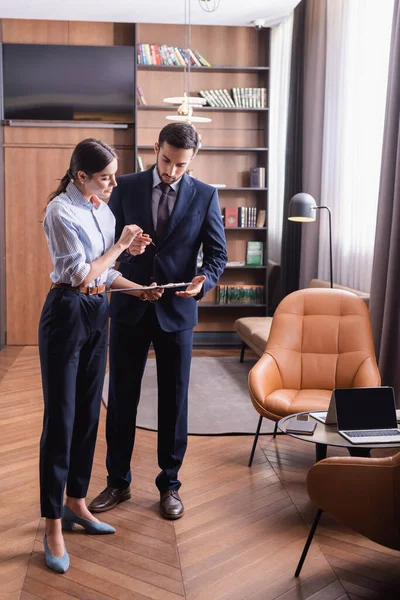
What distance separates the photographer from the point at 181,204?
2.92 m

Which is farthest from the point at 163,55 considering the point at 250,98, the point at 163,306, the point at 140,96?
the point at 163,306

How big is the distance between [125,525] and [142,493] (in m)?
0.35

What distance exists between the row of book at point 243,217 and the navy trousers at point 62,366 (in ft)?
14.8

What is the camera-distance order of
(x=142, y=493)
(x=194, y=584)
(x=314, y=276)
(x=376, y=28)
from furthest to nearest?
(x=314, y=276), (x=376, y=28), (x=142, y=493), (x=194, y=584)

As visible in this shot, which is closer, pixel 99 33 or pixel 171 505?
pixel 171 505

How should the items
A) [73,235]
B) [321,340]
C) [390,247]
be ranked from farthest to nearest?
[390,247]
[321,340]
[73,235]

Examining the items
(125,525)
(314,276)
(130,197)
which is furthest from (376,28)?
(125,525)

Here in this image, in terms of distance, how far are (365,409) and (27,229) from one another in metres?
5.05

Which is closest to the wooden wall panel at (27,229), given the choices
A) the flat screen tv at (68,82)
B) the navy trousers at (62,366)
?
the flat screen tv at (68,82)

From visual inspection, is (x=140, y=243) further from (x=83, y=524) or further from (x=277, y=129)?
(x=277, y=129)

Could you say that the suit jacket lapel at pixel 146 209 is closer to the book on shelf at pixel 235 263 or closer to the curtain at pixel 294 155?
the curtain at pixel 294 155

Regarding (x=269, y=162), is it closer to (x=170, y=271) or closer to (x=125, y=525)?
(x=170, y=271)

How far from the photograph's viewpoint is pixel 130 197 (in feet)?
9.66

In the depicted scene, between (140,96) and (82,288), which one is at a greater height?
(140,96)
